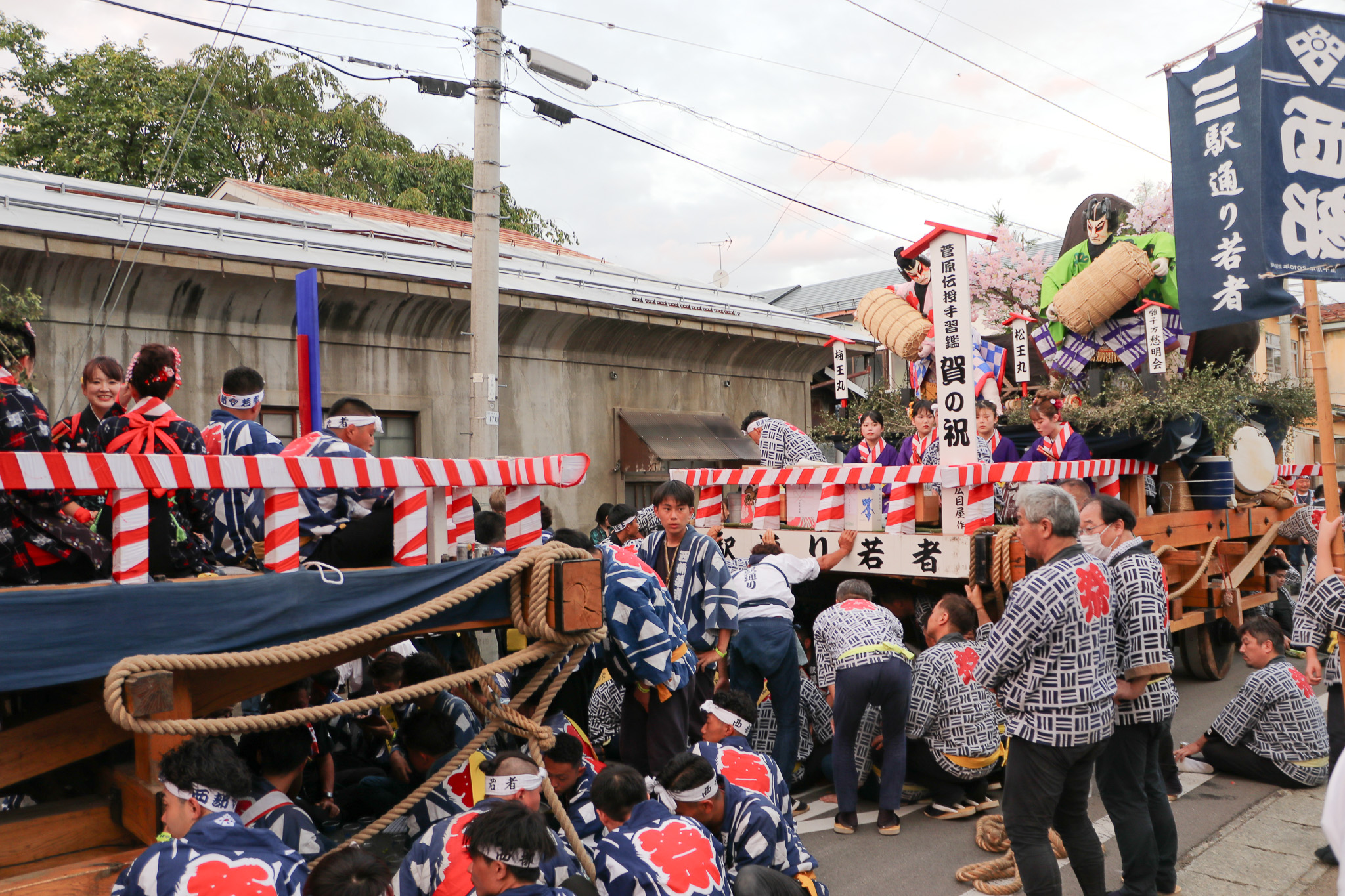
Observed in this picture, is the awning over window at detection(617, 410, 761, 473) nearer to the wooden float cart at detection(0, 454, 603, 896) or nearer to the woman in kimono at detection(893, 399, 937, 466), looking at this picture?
the woman in kimono at detection(893, 399, 937, 466)

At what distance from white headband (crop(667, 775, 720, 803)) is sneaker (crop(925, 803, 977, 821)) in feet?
7.94

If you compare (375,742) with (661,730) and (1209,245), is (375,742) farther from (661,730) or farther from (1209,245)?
(1209,245)

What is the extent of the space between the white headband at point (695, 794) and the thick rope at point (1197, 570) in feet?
17.7

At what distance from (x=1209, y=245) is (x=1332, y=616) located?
6.65 feet

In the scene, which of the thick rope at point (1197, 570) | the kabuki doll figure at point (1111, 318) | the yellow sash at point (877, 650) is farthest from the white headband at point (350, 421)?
the kabuki doll figure at point (1111, 318)

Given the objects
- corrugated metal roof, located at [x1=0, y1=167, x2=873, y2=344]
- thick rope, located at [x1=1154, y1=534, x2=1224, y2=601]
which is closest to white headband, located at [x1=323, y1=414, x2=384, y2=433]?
corrugated metal roof, located at [x1=0, y1=167, x2=873, y2=344]

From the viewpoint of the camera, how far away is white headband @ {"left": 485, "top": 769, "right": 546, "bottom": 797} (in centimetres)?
364

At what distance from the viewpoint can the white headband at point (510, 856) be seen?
2.82 m

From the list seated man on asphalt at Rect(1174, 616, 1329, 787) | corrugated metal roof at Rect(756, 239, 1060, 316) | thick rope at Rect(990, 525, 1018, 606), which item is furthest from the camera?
corrugated metal roof at Rect(756, 239, 1060, 316)

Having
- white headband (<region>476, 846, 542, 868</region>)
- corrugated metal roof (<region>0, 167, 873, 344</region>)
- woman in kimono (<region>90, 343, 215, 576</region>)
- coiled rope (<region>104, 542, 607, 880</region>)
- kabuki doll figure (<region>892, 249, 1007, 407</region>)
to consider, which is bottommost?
white headband (<region>476, 846, 542, 868</region>)

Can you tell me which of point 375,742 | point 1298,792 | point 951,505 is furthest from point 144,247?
point 1298,792

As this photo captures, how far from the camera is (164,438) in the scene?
12.6 feet

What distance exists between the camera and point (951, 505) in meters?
6.73

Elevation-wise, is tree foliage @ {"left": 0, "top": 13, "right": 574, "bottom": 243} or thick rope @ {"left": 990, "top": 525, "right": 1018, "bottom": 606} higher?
tree foliage @ {"left": 0, "top": 13, "right": 574, "bottom": 243}
